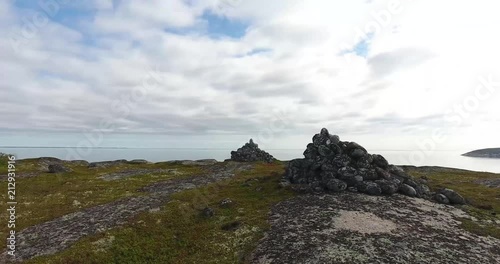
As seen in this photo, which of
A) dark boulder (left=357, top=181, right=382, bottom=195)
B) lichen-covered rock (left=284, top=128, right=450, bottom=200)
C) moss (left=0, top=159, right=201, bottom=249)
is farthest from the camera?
lichen-covered rock (left=284, top=128, right=450, bottom=200)

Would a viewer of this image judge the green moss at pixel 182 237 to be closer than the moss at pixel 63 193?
Yes

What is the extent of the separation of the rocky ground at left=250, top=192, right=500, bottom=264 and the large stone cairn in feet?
205

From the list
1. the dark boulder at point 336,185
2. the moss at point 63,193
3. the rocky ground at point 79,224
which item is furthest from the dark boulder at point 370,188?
the moss at point 63,193

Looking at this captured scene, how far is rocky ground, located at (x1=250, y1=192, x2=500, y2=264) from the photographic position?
1009 inches

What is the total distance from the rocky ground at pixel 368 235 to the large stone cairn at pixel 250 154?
6248cm

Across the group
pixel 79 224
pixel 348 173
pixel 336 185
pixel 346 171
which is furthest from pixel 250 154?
pixel 79 224

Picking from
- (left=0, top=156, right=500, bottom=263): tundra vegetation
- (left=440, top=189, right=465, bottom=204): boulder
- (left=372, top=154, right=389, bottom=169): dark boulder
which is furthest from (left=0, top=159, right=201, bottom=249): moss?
(left=440, top=189, right=465, bottom=204): boulder

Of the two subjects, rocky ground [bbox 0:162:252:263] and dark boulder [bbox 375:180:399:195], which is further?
dark boulder [bbox 375:180:399:195]

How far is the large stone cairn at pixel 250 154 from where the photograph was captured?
102 meters

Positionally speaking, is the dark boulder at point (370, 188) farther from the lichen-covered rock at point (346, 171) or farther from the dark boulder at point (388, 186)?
the dark boulder at point (388, 186)

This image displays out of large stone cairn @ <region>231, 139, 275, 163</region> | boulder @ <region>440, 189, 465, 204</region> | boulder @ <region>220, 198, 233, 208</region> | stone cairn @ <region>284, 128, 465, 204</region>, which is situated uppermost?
large stone cairn @ <region>231, 139, 275, 163</region>

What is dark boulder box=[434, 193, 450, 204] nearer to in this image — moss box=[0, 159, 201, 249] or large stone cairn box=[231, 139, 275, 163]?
moss box=[0, 159, 201, 249]

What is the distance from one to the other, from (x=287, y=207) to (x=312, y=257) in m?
13.7

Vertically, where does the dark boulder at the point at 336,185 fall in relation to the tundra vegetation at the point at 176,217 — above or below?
above
